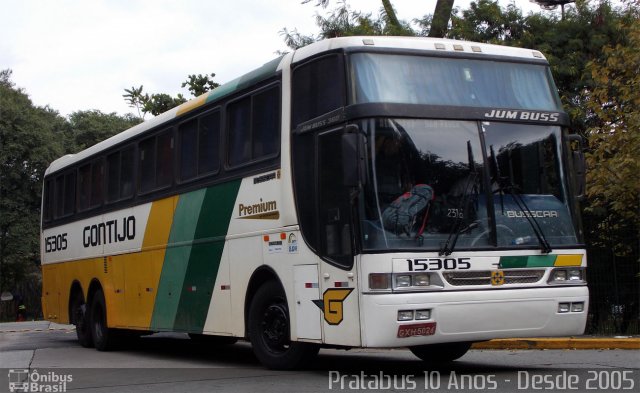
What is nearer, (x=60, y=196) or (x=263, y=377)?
(x=263, y=377)

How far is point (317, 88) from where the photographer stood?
33.9 feet

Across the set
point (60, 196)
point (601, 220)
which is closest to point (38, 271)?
point (60, 196)

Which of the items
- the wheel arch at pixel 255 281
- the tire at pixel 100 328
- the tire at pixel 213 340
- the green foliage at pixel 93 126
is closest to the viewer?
the wheel arch at pixel 255 281

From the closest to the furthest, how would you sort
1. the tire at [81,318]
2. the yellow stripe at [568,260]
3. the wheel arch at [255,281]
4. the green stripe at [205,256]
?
the yellow stripe at [568,260] → the wheel arch at [255,281] → the green stripe at [205,256] → the tire at [81,318]

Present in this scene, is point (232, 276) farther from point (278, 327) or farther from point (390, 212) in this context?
point (390, 212)

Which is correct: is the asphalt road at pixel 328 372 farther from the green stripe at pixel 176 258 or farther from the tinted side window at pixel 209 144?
the tinted side window at pixel 209 144

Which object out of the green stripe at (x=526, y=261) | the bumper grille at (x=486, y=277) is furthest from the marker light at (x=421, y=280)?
the green stripe at (x=526, y=261)

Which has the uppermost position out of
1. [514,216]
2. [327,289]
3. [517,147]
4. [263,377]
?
[517,147]

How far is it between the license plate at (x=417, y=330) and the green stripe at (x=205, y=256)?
3.51 meters

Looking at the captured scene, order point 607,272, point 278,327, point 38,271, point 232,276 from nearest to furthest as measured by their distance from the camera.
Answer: point 278,327
point 232,276
point 607,272
point 38,271

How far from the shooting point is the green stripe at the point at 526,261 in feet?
31.9

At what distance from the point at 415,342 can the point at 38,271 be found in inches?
1812

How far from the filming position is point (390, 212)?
9.41 m

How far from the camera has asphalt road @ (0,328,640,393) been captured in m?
9.38
